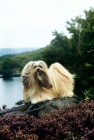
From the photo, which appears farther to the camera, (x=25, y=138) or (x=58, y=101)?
(x=58, y=101)

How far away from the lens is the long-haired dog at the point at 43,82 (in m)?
8.80

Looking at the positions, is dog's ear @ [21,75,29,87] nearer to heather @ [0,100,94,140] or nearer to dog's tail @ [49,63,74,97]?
dog's tail @ [49,63,74,97]

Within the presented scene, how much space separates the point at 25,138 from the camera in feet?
21.2

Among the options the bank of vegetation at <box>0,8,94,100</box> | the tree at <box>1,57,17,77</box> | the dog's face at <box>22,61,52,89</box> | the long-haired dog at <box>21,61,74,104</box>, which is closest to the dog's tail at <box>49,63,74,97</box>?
the long-haired dog at <box>21,61,74,104</box>

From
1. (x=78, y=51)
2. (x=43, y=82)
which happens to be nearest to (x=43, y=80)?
(x=43, y=82)

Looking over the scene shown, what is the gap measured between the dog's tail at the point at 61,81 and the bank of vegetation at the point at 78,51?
40.8 ft

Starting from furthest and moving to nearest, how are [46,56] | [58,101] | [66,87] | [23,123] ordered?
[46,56]
[66,87]
[58,101]
[23,123]

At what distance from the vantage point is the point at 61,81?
365 inches

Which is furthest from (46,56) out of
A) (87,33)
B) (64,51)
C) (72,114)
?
(72,114)

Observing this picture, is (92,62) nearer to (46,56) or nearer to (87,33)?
(87,33)

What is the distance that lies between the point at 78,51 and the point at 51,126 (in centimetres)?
2543

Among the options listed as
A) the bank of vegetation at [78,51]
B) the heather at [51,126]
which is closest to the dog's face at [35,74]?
the heather at [51,126]

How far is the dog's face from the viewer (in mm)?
8774

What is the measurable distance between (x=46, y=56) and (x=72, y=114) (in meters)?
26.0
